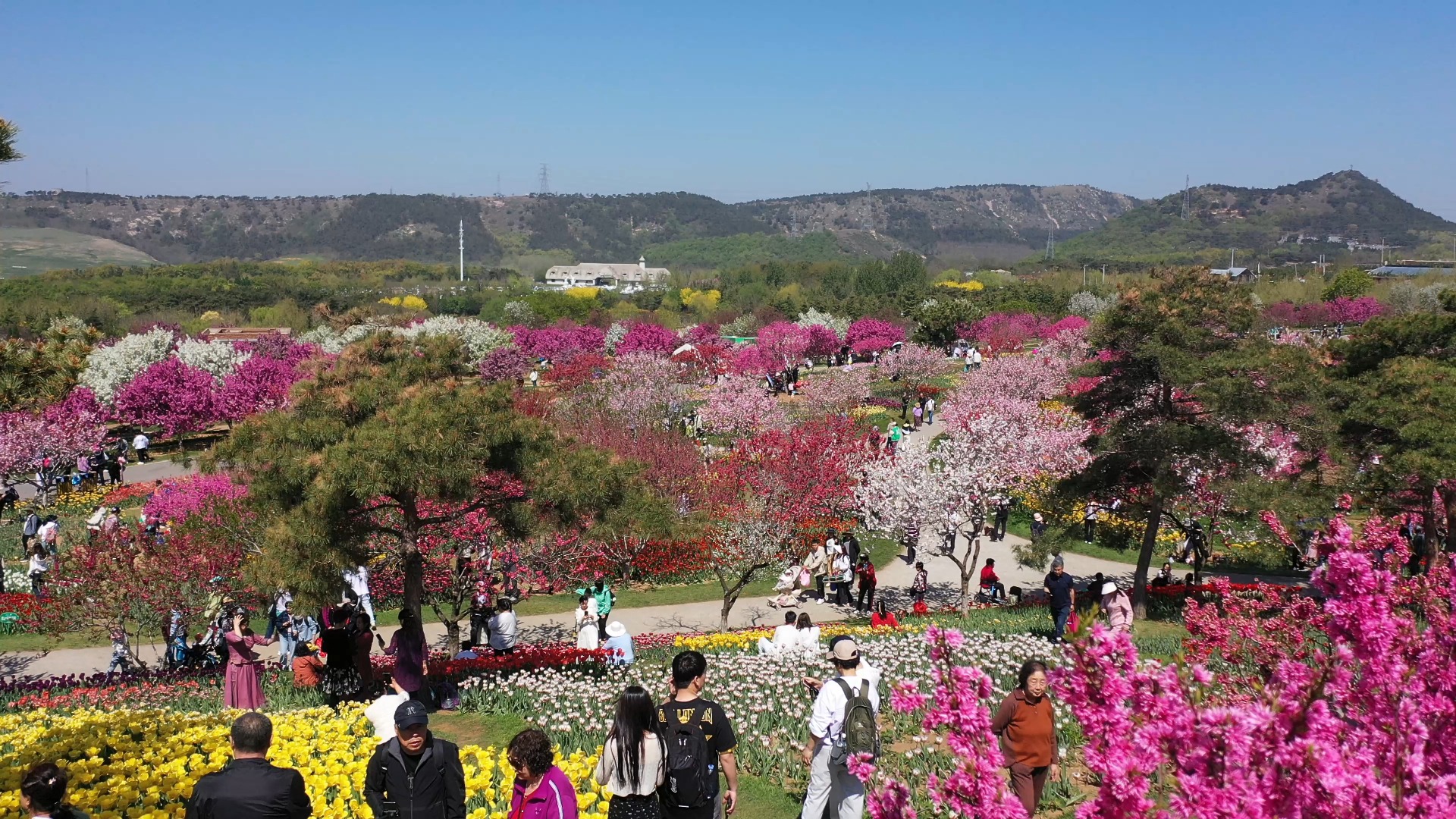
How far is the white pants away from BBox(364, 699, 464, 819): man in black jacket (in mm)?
2344

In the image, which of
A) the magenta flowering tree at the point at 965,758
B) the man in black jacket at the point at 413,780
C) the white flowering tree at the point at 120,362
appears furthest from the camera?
the white flowering tree at the point at 120,362

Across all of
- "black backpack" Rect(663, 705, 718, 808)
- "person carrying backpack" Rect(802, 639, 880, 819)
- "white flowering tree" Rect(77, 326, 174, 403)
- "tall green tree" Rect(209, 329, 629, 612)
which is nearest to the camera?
"black backpack" Rect(663, 705, 718, 808)

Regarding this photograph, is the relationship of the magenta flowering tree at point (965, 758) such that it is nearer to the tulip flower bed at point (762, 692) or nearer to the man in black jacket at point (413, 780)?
the man in black jacket at point (413, 780)

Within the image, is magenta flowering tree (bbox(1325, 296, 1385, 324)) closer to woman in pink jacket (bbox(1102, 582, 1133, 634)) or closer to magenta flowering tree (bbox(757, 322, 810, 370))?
magenta flowering tree (bbox(757, 322, 810, 370))

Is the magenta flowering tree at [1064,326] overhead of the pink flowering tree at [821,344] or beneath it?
overhead

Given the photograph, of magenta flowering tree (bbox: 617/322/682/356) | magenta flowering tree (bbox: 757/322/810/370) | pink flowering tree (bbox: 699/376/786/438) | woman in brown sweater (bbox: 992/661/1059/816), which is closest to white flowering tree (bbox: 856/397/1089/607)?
woman in brown sweater (bbox: 992/661/1059/816)

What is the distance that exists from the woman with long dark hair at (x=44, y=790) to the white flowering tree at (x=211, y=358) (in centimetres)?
4582

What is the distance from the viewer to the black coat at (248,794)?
16.1 ft

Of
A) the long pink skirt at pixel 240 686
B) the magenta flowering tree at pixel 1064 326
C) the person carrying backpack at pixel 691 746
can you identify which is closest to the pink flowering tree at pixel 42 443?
the long pink skirt at pixel 240 686

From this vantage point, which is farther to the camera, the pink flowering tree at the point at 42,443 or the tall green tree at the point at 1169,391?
the pink flowering tree at the point at 42,443

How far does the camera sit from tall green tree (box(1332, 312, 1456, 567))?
15.1 metres

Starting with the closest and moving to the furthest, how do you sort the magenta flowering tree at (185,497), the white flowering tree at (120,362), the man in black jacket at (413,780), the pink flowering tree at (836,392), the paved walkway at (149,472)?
1. the man in black jacket at (413,780)
2. the magenta flowering tree at (185,497)
3. the paved walkway at (149,472)
4. the pink flowering tree at (836,392)
5. the white flowering tree at (120,362)

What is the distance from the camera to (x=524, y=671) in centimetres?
1156

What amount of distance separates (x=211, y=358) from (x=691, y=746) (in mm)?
49667
